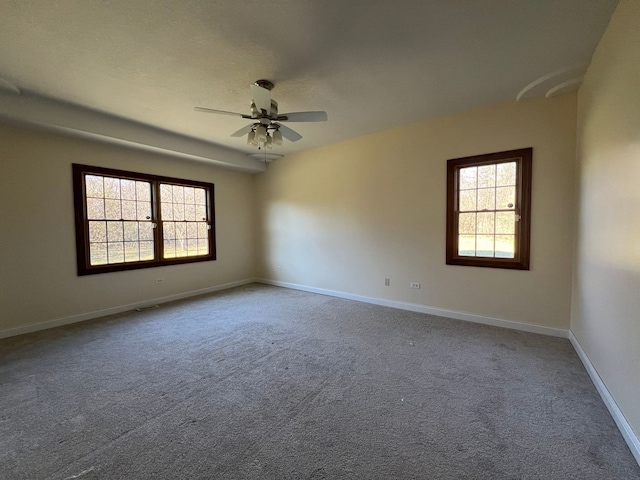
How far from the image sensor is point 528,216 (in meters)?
3.27

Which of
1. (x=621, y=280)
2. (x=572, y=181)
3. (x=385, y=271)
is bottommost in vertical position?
(x=385, y=271)

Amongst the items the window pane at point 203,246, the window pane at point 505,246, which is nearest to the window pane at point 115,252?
the window pane at point 203,246

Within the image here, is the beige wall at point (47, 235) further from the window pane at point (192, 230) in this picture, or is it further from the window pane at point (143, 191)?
the window pane at point (192, 230)

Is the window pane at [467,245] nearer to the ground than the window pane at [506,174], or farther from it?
nearer to the ground

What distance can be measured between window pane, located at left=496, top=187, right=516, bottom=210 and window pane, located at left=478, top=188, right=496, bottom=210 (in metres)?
0.04

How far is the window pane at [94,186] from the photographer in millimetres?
3998

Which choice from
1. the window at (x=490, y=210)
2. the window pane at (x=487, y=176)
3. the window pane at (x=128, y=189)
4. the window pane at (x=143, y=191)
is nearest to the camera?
the window at (x=490, y=210)

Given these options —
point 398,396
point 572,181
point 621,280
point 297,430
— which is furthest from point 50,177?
point 572,181

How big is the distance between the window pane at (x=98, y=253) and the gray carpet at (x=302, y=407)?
42.1 inches

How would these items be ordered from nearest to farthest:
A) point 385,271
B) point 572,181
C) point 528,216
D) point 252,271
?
point 572,181
point 528,216
point 385,271
point 252,271

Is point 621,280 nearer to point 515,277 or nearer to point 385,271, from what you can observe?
point 515,277

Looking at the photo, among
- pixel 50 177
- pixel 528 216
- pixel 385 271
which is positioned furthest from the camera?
pixel 385 271

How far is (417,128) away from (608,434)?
3.71 meters

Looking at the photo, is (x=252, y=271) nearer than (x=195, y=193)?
No
